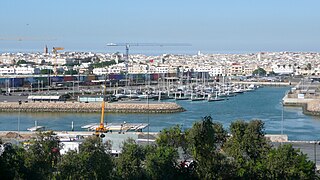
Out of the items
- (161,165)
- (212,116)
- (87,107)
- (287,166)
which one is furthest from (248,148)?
(87,107)

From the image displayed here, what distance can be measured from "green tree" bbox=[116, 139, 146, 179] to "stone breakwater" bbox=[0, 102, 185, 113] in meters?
8.19

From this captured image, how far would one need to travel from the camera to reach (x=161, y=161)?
15.2 ft

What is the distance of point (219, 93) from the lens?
58.9ft

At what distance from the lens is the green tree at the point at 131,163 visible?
4.57m

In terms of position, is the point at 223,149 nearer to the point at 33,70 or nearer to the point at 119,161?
the point at 119,161

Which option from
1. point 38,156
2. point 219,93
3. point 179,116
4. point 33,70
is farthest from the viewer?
point 33,70

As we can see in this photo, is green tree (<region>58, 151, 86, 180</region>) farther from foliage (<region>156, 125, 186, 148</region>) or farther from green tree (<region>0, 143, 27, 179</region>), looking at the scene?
foliage (<region>156, 125, 186, 148</region>)

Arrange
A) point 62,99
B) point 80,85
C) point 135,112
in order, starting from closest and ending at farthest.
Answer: point 135,112
point 62,99
point 80,85

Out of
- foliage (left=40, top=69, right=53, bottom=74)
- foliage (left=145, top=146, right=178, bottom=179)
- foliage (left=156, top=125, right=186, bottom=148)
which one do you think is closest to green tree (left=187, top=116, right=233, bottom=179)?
foliage (left=145, top=146, right=178, bottom=179)

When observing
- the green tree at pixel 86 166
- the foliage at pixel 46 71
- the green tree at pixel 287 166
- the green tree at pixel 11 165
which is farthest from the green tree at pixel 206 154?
the foliage at pixel 46 71

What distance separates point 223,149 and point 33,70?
2201 cm

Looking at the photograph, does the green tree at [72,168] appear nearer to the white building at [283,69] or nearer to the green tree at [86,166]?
the green tree at [86,166]

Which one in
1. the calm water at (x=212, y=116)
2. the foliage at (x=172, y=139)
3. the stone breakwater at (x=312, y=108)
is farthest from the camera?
the stone breakwater at (x=312, y=108)

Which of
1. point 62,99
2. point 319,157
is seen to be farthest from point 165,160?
point 62,99
